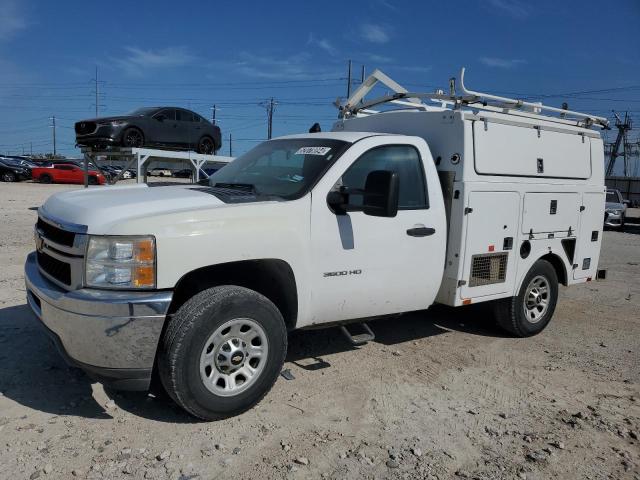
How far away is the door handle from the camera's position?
4398 mm

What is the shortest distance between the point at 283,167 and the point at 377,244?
3.33 feet

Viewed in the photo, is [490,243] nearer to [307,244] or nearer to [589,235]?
[589,235]

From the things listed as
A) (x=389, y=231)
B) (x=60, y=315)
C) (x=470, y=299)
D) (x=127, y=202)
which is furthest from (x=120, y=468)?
(x=470, y=299)

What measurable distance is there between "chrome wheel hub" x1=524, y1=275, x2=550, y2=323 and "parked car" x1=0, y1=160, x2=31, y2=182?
35.2 metres

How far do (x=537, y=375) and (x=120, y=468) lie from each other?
3.44 metres

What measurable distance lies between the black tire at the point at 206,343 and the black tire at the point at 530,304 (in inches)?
113

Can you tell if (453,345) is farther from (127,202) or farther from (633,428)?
(127,202)

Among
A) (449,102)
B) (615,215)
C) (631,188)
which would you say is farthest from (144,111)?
(631,188)

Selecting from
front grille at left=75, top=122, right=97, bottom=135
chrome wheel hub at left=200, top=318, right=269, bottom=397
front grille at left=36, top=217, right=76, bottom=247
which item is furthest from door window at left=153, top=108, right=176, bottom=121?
chrome wheel hub at left=200, top=318, right=269, bottom=397

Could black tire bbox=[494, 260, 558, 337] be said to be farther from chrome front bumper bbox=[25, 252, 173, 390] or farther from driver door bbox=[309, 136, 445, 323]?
chrome front bumper bbox=[25, 252, 173, 390]

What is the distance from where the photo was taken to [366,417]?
3727mm

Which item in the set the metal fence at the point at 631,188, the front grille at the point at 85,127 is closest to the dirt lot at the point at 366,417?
the front grille at the point at 85,127

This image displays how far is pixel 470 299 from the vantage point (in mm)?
4953

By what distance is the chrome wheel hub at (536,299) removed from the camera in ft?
18.6
